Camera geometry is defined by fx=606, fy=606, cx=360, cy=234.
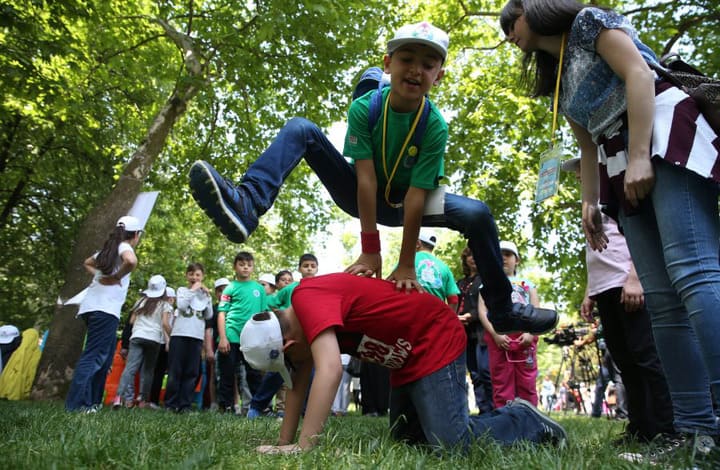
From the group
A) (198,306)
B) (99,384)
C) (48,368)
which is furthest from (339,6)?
(48,368)

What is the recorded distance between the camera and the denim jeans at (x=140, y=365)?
8.00 metres

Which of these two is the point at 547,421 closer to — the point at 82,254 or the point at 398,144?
the point at 398,144

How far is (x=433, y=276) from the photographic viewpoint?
6.16m

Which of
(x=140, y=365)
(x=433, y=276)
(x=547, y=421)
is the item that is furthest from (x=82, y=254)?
(x=547, y=421)

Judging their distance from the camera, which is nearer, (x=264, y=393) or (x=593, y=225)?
(x=593, y=225)

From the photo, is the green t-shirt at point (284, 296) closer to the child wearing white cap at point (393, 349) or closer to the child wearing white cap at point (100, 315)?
the child wearing white cap at point (100, 315)

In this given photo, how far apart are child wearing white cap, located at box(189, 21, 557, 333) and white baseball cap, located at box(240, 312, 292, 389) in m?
0.56

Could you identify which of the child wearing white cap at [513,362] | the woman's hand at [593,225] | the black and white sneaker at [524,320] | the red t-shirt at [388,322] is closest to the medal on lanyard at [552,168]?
the woman's hand at [593,225]

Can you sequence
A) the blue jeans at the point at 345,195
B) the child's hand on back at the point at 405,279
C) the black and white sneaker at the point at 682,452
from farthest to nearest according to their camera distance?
the child's hand on back at the point at 405,279, the blue jeans at the point at 345,195, the black and white sneaker at the point at 682,452

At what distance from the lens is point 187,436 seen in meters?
3.29

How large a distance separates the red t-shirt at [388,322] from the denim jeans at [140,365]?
5.59m

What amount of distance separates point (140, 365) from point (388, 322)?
614 centimetres

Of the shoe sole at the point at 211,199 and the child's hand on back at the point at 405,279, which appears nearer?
the shoe sole at the point at 211,199

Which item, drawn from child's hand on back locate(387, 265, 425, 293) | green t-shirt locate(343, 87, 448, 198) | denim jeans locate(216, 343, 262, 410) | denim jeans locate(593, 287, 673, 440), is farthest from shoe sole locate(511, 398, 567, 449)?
denim jeans locate(216, 343, 262, 410)
